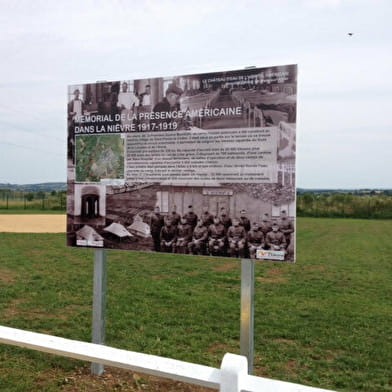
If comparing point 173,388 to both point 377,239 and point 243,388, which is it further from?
point 377,239

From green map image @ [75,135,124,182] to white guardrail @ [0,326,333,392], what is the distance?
6.73ft

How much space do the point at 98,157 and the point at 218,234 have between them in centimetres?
152

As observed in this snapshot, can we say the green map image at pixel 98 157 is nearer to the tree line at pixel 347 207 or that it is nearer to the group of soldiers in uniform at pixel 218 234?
the group of soldiers in uniform at pixel 218 234

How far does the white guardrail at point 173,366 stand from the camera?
1.90m

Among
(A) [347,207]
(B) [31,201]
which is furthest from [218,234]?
(B) [31,201]

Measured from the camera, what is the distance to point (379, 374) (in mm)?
4793

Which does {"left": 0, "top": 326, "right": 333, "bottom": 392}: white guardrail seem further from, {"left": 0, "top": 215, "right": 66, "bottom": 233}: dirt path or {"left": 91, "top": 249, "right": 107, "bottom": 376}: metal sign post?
{"left": 0, "top": 215, "right": 66, "bottom": 233}: dirt path

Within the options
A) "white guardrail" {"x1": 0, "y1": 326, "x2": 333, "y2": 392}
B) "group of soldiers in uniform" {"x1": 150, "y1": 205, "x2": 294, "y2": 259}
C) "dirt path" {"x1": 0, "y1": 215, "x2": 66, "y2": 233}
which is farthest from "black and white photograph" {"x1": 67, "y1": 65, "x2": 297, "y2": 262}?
"dirt path" {"x1": 0, "y1": 215, "x2": 66, "y2": 233}

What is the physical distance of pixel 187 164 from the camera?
389 centimetres

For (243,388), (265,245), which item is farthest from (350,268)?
(243,388)

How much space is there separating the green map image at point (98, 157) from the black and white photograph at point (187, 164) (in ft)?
0.03

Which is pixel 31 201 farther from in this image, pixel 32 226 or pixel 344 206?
pixel 344 206

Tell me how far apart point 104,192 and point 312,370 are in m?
3.07

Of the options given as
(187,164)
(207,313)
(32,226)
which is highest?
(187,164)
